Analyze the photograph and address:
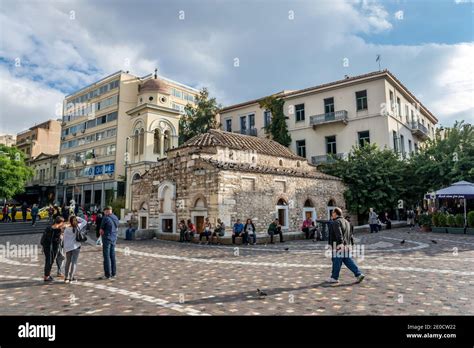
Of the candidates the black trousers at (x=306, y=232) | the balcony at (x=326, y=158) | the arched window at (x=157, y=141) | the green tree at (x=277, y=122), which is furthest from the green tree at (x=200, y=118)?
the black trousers at (x=306, y=232)

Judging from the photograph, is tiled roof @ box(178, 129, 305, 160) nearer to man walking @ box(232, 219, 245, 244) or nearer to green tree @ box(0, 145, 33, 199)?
man walking @ box(232, 219, 245, 244)

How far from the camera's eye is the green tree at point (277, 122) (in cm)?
3288

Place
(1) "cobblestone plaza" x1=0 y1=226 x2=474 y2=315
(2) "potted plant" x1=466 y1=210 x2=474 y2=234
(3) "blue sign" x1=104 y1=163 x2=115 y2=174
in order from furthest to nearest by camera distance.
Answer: (3) "blue sign" x1=104 y1=163 x2=115 y2=174, (2) "potted plant" x1=466 y1=210 x2=474 y2=234, (1) "cobblestone plaza" x1=0 y1=226 x2=474 y2=315

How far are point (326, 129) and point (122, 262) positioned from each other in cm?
2539

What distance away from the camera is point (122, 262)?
1057 centimetres

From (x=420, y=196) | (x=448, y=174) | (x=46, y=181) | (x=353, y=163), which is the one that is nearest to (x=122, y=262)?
(x=353, y=163)

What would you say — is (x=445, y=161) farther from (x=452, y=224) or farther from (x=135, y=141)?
(x=135, y=141)

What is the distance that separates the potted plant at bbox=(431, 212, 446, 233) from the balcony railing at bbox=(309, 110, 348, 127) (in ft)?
41.7

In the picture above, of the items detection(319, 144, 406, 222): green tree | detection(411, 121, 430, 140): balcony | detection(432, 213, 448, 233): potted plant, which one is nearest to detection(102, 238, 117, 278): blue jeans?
detection(432, 213, 448, 233): potted plant

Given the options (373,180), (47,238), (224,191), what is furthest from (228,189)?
(373,180)

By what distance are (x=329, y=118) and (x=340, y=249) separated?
82.2 ft

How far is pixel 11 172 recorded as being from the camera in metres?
36.7

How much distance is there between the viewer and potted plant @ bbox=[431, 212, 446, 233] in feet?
62.5
